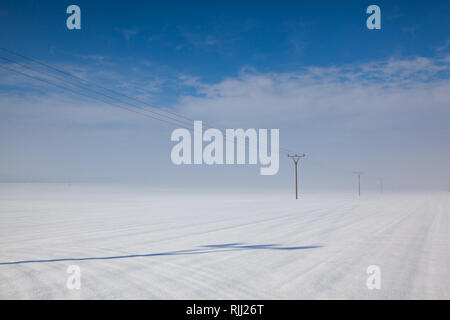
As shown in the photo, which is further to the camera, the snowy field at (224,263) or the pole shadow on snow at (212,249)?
the pole shadow on snow at (212,249)

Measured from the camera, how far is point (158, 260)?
789 centimetres

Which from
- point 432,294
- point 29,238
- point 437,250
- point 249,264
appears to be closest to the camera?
point 432,294

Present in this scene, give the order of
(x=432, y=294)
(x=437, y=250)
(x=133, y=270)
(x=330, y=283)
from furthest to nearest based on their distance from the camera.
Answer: (x=437, y=250)
(x=133, y=270)
(x=330, y=283)
(x=432, y=294)

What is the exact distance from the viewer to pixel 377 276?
20.9 ft

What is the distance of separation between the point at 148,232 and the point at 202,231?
2199mm

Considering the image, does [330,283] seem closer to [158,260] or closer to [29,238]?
[158,260]

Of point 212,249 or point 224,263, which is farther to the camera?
point 212,249

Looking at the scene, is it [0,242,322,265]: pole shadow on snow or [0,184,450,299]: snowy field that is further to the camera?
[0,242,322,265]: pole shadow on snow

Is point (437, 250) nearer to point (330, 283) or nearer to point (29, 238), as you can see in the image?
point (330, 283)

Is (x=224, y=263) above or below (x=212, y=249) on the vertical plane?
above
